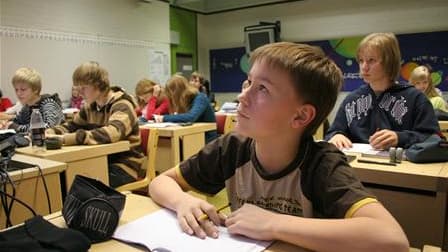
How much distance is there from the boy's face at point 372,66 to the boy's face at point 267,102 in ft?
3.93

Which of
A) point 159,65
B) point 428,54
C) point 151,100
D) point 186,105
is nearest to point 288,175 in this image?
point 186,105

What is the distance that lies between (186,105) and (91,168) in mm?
1939

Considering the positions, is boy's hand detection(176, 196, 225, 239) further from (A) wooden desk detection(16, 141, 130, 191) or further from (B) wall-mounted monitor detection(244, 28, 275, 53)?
(B) wall-mounted monitor detection(244, 28, 275, 53)

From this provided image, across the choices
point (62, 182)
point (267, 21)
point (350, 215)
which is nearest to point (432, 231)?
point (350, 215)

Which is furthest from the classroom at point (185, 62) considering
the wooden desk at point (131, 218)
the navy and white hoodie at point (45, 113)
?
the navy and white hoodie at point (45, 113)

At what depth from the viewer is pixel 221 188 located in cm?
116

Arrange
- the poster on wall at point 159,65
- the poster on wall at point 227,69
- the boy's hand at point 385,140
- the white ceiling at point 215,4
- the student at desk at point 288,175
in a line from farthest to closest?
the poster on wall at point 227,69 → the white ceiling at point 215,4 → the poster on wall at point 159,65 → the boy's hand at point 385,140 → the student at desk at point 288,175

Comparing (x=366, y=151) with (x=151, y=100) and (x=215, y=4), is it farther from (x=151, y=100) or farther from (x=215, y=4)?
(x=215, y=4)

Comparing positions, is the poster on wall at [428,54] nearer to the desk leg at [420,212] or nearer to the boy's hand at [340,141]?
the boy's hand at [340,141]

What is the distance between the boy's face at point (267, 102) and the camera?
929 mm

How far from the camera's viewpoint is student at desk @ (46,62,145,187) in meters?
2.42

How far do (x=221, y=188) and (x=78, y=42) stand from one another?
5.62 meters

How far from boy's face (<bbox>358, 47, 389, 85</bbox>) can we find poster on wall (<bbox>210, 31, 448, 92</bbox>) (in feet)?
11.7

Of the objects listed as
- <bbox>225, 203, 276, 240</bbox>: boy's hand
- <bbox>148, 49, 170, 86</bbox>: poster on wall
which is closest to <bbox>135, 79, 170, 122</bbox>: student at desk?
<bbox>148, 49, 170, 86</bbox>: poster on wall
